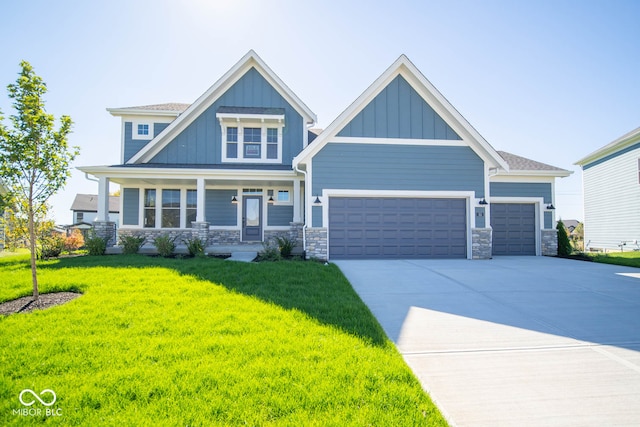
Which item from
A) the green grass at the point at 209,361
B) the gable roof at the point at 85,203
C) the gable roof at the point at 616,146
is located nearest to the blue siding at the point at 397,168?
the green grass at the point at 209,361

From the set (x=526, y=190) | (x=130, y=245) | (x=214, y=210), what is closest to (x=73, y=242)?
(x=130, y=245)

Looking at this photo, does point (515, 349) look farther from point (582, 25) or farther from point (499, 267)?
point (582, 25)

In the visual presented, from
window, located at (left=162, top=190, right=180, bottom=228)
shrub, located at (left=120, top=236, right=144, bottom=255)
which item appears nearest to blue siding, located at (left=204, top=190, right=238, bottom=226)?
window, located at (left=162, top=190, right=180, bottom=228)

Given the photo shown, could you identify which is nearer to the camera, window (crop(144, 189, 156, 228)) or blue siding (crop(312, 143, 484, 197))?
blue siding (crop(312, 143, 484, 197))

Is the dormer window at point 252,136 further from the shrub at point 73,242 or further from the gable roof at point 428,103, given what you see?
the shrub at point 73,242

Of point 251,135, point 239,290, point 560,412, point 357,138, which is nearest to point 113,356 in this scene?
point 239,290

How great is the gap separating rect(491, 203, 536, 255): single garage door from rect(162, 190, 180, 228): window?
45.1 feet

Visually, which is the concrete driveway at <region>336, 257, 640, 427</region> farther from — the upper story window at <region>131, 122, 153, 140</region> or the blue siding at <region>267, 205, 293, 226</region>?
the upper story window at <region>131, 122, 153, 140</region>

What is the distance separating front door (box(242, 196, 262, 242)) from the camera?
48.5 ft

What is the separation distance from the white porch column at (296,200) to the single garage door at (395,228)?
2.37 metres

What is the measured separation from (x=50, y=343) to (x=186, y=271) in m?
4.12

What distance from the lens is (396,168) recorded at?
443 inches

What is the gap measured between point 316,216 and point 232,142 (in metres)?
6.21

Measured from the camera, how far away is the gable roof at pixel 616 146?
53.0ft
